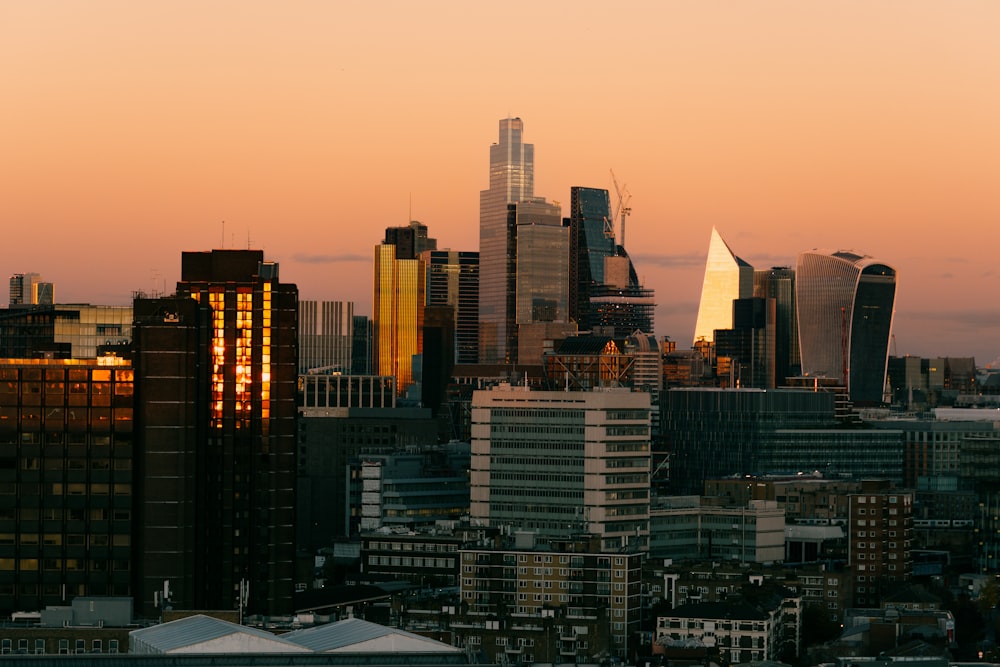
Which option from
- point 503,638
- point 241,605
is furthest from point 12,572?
point 503,638

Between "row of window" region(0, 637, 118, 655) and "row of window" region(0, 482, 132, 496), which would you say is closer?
"row of window" region(0, 637, 118, 655)

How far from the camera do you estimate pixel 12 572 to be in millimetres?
196375

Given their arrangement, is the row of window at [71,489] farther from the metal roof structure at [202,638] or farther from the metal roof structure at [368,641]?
the metal roof structure at [368,641]

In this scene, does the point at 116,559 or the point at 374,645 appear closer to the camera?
the point at 374,645

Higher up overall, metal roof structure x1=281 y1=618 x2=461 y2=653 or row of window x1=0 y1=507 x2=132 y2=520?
row of window x1=0 y1=507 x2=132 y2=520

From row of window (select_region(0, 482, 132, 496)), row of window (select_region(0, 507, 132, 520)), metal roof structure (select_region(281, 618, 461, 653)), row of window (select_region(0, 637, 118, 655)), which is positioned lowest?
row of window (select_region(0, 637, 118, 655))

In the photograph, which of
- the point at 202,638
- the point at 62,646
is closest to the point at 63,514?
the point at 62,646

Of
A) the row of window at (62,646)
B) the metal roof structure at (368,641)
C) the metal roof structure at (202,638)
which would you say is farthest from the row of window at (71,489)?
the metal roof structure at (368,641)

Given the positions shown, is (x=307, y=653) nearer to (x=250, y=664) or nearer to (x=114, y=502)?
(x=250, y=664)

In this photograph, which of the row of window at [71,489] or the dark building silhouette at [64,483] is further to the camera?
the row of window at [71,489]

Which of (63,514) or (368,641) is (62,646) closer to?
(368,641)

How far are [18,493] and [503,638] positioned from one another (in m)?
42.7

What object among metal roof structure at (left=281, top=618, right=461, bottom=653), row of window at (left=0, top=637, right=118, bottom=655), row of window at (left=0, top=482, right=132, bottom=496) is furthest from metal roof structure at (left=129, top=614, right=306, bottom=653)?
row of window at (left=0, top=482, right=132, bottom=496)

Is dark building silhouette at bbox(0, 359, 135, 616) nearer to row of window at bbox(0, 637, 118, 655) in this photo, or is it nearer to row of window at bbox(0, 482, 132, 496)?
row of window at bbox(0, 482, 132, 496)
